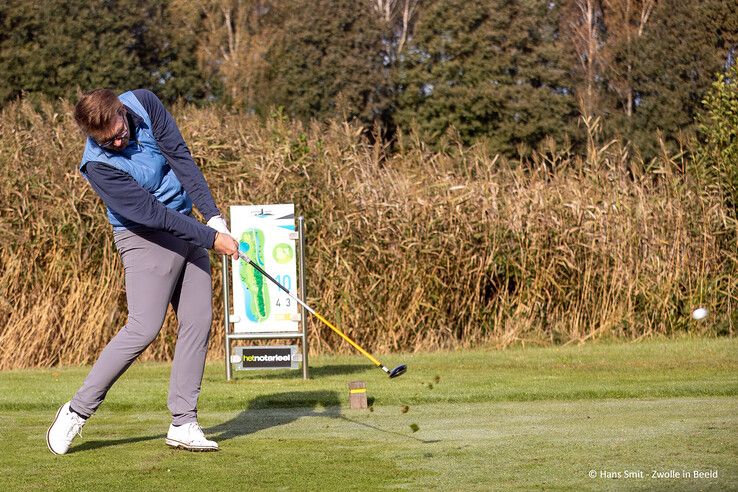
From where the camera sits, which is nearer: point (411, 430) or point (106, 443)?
point (106, 443)

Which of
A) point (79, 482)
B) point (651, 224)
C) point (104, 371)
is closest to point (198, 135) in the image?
point (651, 224)

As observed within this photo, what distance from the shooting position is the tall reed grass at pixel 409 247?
1376 cm

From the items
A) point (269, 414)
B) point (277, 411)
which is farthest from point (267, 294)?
point (269, 414)

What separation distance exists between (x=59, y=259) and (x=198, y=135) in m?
2.34

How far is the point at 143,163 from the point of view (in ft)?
21.8

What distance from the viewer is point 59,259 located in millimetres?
13758

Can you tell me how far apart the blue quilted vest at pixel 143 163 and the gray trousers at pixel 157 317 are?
0.59ft

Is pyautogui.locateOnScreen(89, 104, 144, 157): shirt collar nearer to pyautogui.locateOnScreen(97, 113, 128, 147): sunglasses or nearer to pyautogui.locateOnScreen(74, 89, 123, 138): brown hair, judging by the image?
pyautogui.locateOnScreen(97, 113, 128, 147): sunglasses

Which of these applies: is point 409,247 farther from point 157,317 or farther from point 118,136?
point 118,136

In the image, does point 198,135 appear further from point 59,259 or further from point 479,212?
point 479,212

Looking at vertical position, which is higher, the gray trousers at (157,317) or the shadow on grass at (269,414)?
the gray trousers at (157,317)

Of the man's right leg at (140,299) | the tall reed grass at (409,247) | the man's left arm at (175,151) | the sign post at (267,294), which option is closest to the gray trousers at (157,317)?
the man's right leg at (140,299)

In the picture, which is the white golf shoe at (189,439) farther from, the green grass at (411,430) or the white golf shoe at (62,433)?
the white golf shoe at (62,433)

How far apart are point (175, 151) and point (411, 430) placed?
2102 mm
